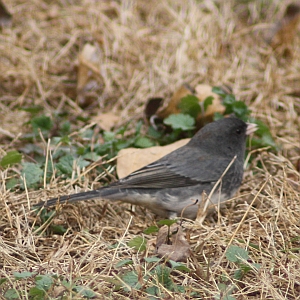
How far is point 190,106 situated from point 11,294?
78.2 inches

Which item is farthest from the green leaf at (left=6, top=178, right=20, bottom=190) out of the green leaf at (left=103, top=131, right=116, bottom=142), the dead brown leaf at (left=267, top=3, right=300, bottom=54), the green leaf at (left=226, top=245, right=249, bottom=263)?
the dead brown leaf at (left=267, top=3, right=300, bottom=54)

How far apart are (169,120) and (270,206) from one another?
3.01 feet

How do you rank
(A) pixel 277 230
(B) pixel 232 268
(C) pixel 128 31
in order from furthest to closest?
(C) pixel 128 31 → (A) pixel 277 230 → (B) pixel 232 268

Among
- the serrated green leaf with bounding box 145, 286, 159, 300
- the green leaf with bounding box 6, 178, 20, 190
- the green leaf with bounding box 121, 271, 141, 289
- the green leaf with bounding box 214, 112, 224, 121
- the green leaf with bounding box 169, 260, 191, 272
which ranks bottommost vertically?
the green leaf with bounding box 214, 112, 224, 121

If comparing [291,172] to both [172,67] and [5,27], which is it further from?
[5,27]

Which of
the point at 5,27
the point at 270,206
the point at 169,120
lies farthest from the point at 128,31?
the point at 270,206

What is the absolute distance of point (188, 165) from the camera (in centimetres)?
329

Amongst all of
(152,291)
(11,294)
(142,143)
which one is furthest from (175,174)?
Result: (11,294)

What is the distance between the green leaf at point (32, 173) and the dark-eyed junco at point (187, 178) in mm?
282

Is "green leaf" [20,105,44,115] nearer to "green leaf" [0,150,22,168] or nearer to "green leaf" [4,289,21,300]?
"green leaf" [0,150,22,168]

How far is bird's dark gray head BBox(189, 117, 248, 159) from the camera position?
3453 mm

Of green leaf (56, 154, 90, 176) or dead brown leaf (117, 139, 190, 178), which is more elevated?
green leaf (56, 154, 90, 176)

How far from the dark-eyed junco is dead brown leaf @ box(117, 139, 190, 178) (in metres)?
0.14

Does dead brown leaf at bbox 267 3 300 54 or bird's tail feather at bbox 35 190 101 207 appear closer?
bird's tail feather at bbox 35 190 101 207
